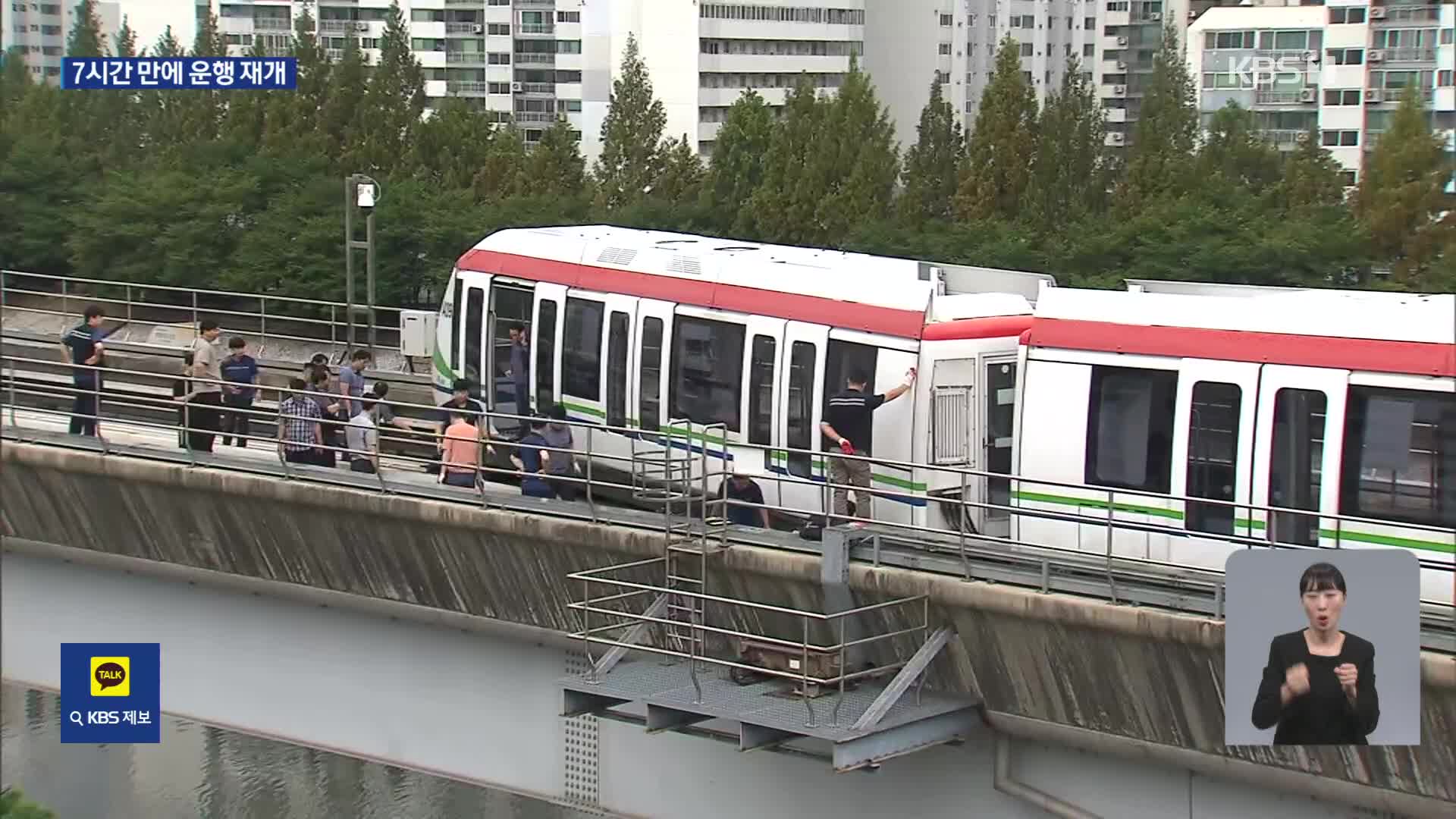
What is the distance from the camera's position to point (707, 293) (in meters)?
19.0

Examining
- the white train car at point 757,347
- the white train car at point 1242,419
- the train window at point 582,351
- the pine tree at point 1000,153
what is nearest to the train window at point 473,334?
the white train car at point 757,347

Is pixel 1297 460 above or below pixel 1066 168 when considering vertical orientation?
below

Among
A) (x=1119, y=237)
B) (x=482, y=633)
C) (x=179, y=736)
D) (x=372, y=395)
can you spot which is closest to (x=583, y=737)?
(x=482, y=633)

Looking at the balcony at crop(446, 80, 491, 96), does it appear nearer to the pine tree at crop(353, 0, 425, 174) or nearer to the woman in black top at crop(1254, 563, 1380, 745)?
the pine tree at crop(353, 0, 425, 174)

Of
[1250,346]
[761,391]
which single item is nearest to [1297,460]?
[1250,346]

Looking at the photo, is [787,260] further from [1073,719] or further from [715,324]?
[1073,719]

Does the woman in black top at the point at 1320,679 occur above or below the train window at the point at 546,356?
below

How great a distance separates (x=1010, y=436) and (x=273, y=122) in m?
33.6

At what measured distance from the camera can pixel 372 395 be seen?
19266 millimetres

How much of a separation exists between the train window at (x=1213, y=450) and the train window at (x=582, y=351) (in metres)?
7.06

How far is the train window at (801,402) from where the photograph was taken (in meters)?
17.8

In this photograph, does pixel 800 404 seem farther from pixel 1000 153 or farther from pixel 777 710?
pixel 1000 153

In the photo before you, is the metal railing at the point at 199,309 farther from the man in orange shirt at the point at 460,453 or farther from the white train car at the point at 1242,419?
the white train car at the point at 1242,419
